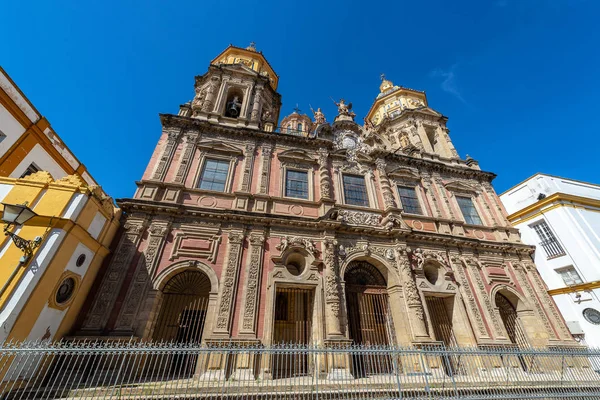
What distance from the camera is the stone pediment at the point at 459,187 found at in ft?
54.6

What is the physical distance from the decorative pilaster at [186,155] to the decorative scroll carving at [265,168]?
3549 millimetres

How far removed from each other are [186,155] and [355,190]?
908 centimetres

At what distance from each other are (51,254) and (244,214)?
6027 millimetres

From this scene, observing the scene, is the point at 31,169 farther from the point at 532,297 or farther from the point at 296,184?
the point at 532,297

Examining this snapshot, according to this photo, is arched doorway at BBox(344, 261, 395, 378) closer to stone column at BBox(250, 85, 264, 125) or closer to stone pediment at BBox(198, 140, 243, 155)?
stone pediment at BBox(198, 140, 243, 155)

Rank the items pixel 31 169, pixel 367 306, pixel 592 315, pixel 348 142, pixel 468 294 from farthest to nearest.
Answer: pixel 348 142, pixel 468 294, pixel 592 315, pixel 367 306, pixel 31 169

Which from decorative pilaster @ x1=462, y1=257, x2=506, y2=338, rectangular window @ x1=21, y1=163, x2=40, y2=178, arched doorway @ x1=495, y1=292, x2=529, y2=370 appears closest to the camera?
rectangular window @ x1=21, y1=163, x2=40, y2=178

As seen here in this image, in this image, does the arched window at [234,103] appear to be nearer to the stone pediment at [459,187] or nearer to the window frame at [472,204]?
the stone pediment at [459,187]

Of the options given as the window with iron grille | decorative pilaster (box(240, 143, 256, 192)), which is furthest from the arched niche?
the window with iron grille

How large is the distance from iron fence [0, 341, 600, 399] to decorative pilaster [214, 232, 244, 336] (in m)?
0.66

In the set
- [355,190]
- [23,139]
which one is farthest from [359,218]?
[23,139]

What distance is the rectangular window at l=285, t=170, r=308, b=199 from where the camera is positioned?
13.4m

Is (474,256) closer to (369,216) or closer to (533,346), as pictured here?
(533,346)

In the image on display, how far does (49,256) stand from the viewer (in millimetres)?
6895
